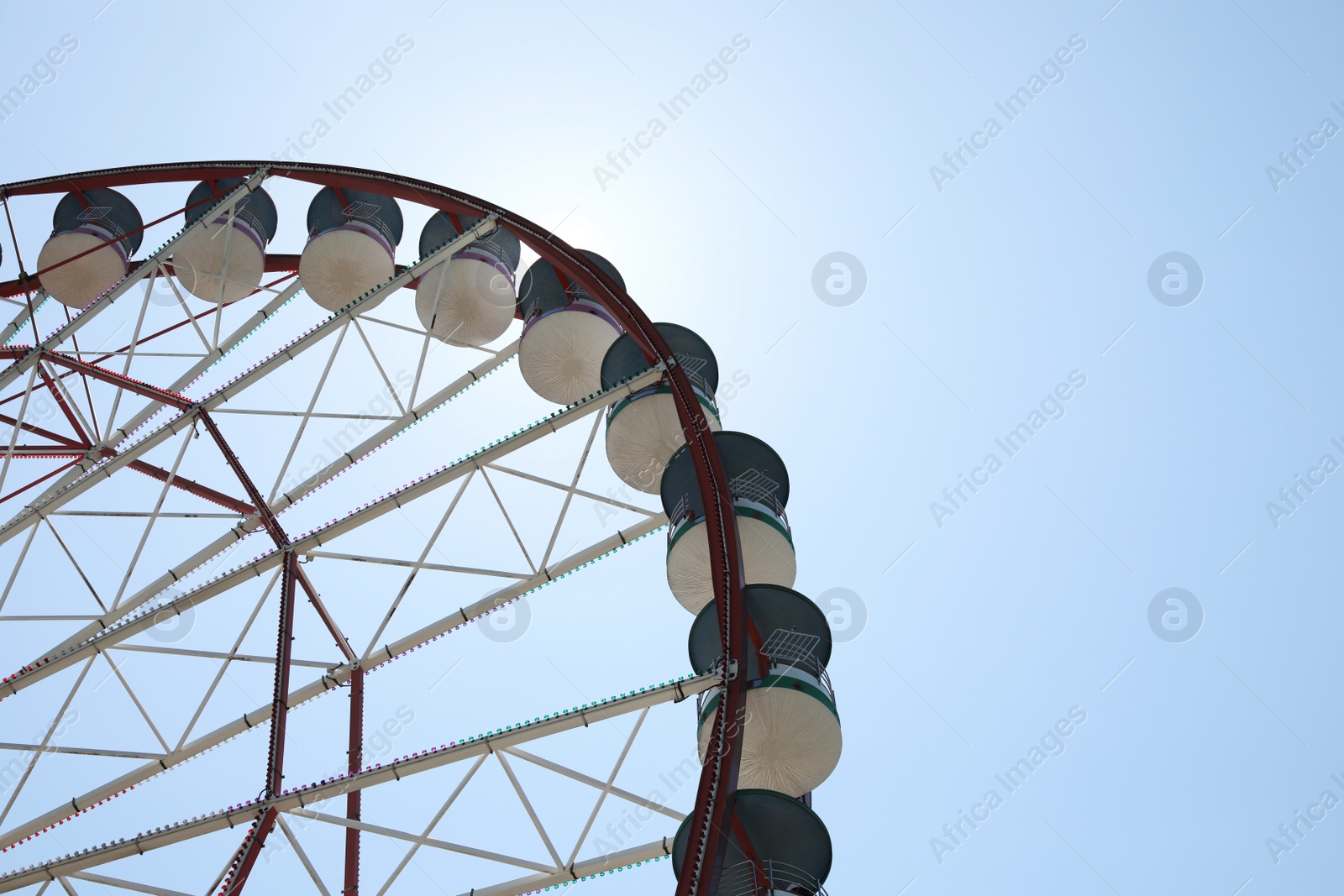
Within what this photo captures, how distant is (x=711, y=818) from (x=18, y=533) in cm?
1060

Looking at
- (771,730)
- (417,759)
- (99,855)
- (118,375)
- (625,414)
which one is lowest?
(771,730)

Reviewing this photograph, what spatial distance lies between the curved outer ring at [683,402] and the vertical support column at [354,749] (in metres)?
5.12

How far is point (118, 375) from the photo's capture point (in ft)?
50.0

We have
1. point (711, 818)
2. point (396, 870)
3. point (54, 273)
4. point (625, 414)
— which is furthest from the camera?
point (54, 273)

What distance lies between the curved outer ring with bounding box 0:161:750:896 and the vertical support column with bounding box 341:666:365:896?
5.12 m

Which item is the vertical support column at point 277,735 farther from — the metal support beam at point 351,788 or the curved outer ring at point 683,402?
the curved outer ring at point 683,402

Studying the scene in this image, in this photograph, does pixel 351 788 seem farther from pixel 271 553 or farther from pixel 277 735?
pixel 271 553

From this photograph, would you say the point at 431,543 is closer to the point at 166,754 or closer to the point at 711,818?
the point at 166,754

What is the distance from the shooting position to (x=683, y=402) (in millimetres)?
12766

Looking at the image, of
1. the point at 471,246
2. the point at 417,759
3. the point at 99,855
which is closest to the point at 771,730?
the point at 417,759

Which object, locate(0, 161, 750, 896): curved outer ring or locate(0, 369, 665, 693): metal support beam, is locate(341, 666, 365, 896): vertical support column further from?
locate(0, 161, 750, 896): curved outer ring

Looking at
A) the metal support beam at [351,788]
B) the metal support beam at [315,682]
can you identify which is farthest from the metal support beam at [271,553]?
the metal support beam at [351,788]

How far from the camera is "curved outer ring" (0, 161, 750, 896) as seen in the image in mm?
8711

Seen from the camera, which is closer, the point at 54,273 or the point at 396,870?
the point at 396,870
